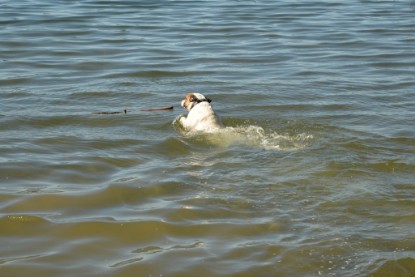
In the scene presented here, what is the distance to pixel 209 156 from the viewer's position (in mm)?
8375

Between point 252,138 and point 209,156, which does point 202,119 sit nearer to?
point 252,138

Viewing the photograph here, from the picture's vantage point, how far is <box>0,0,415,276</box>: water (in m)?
5.83

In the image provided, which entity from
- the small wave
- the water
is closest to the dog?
the small wave

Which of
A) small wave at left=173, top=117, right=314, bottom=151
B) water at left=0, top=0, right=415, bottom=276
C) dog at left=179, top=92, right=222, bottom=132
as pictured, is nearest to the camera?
water at left=0, top=0, right=415, bottom=276

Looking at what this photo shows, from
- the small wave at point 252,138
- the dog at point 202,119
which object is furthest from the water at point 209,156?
the dog at point 202,119

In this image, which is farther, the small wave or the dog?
the dog

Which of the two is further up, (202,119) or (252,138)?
(202,119)

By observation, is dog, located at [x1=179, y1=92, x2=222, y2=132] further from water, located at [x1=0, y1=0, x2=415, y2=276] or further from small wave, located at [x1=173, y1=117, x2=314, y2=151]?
water, located at [x1=0, y1=0, x2=415, y2=276]

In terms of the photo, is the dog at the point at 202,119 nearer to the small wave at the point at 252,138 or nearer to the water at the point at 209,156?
the small wave at the point at 252,138

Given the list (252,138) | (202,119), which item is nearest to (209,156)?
(252,138)

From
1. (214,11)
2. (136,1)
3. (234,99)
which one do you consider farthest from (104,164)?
(136,1)

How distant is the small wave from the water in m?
0.04

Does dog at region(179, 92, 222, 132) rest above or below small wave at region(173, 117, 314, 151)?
above

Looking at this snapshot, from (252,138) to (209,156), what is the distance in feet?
2.69
